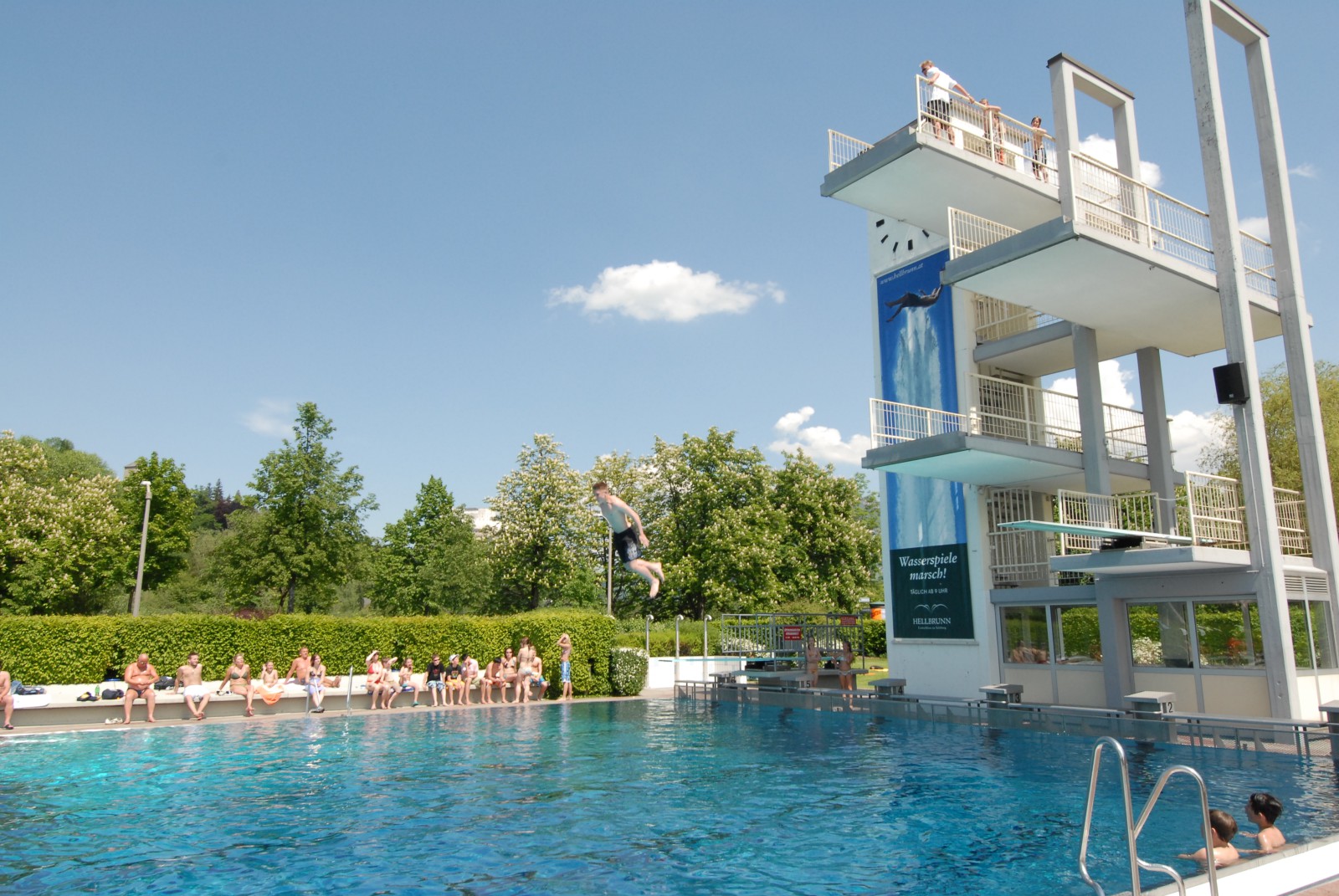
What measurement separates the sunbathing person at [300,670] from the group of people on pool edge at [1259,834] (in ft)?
62.9

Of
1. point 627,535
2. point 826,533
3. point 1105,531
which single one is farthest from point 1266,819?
point 826,533

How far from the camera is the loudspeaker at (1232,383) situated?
1562 centimetres

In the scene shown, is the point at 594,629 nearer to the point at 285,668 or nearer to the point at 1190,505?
the point at 285,668

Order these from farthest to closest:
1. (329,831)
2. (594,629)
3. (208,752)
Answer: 1. (594,629)
2. (208,752)
3. (329,831)

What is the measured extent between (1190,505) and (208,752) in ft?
59.4

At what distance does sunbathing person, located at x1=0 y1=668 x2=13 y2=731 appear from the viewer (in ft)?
55.3

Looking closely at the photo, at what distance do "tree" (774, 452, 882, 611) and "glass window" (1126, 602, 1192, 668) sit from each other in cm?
2470

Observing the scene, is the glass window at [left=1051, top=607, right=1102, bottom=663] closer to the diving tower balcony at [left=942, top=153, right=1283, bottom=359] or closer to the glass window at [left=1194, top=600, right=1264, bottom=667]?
the glass window at [left=1194, top=600, right=1264, bottom=667]

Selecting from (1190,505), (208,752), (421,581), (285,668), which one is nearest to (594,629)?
(285,668)

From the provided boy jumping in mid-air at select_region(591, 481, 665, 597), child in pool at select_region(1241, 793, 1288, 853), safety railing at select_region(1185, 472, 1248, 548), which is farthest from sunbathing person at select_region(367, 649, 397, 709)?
child in pool at select_region(1241, 793, 1288, 853)

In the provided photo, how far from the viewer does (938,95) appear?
60.1ft

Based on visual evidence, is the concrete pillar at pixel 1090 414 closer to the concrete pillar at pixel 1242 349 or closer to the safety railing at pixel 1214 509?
the safety railing at pixel 1214 509

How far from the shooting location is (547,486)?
4203cm

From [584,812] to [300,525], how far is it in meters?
29.5
